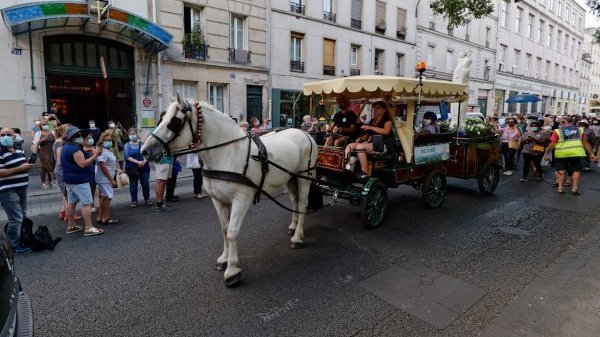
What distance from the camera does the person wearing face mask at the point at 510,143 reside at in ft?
38.2

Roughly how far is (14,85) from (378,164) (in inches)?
485

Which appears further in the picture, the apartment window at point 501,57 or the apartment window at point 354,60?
the apartment window at point 501,57

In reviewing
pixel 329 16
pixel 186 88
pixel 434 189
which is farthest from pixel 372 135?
pixel 329 16

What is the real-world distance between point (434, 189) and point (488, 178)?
7.03 feet

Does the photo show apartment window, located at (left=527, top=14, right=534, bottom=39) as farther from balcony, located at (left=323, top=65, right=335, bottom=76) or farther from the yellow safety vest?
the yellow safety vest

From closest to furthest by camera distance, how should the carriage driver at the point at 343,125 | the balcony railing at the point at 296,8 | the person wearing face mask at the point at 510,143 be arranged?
the carriage driver at the point at 343,125
the person wearing face mask at the point at 510,143
the balcony railing at the point at 296,8

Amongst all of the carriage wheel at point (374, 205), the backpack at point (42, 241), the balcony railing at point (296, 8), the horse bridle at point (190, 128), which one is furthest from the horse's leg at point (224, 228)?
the balcony railing at point (296, 8)

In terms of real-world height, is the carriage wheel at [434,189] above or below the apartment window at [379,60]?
below

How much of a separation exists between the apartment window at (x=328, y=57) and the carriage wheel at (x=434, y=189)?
564 inches

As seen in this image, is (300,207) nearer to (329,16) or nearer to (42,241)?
(42,241)

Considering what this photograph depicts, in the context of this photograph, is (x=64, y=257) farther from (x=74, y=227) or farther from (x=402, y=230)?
(x=402, y=230)

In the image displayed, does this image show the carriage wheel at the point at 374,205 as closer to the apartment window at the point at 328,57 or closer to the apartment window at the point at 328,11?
the apartment window at the point at 328,57

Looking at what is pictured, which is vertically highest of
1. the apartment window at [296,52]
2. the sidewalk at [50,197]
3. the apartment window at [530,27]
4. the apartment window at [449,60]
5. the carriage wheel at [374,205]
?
the apartment window at [530,27]

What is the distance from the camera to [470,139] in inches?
315
